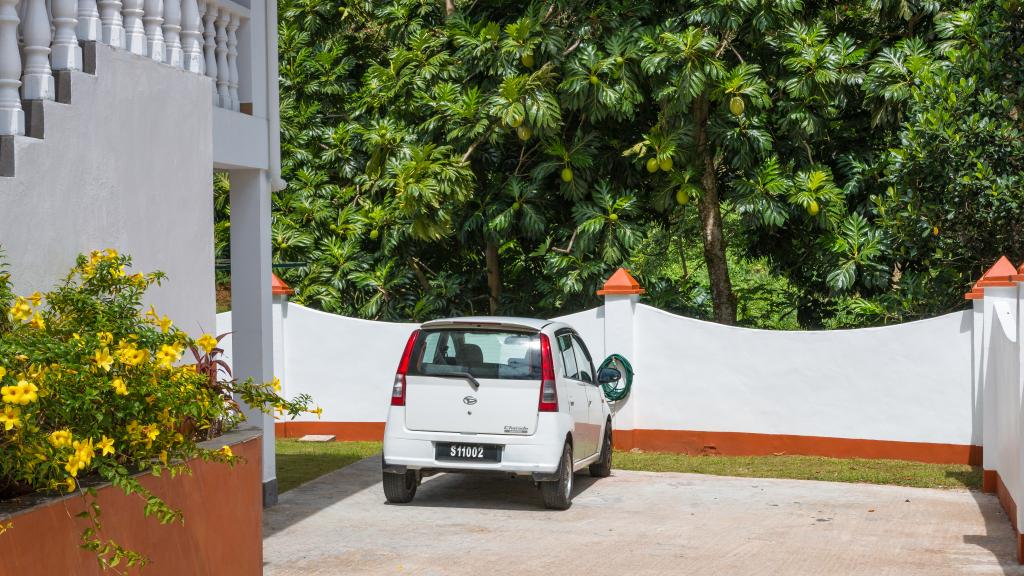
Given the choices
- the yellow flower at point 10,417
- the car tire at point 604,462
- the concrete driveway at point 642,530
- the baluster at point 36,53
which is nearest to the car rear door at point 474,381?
the concrete driveway at point 642,530

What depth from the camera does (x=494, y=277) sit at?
16.8 metres

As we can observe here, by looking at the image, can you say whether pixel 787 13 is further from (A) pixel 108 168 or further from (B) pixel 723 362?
(A) pixel 108 168

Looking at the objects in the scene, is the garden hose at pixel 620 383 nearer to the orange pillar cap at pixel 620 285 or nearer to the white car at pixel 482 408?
the orange pillar cap at pixel 620 285

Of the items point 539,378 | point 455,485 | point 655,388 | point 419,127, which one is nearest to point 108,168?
point 539,378

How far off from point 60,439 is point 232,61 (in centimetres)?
611

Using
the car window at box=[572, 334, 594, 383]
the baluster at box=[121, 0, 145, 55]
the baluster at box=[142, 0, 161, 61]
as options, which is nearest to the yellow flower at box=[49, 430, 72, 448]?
the baluster at box=[121, 0, 145, 55]

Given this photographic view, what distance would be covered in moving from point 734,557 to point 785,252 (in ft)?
27.0

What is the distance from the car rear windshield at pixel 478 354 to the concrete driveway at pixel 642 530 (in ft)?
3.88

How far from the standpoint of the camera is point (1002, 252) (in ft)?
42.7

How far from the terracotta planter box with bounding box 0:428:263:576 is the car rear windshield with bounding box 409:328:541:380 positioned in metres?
4.14

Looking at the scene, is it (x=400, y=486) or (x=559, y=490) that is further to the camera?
(x=400, y=486)

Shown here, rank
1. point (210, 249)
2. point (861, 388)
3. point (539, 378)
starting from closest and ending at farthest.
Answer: point (210, 249) → point (539, 378) → point (861, 388)

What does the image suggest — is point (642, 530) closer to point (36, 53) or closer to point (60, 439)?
point (36, 53)

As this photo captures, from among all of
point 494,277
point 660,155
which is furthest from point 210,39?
point 494,277
